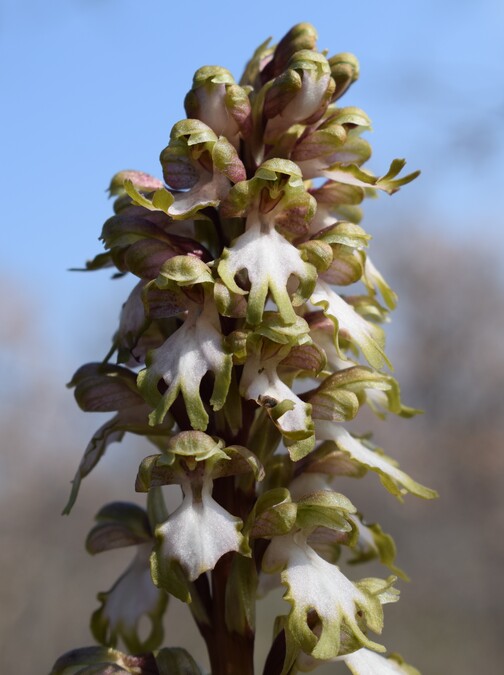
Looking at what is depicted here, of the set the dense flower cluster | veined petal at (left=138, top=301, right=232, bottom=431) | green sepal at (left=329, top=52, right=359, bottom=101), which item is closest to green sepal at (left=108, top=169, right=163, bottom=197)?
the dense flower cluster

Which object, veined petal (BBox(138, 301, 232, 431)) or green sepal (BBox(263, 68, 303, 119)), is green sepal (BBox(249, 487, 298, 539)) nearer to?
veined petal (BBox(138, 301, 232, 431))

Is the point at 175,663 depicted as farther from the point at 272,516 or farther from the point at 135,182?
the point at 135,182

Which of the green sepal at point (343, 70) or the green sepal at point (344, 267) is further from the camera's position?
the green sepal at point (343, 70)

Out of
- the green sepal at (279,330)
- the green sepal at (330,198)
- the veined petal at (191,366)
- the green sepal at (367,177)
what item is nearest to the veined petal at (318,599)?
the veined petal at (191,366)

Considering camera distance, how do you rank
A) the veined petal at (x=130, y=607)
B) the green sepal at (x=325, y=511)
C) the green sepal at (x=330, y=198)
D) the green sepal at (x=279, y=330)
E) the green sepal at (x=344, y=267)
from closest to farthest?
the green sepal at (x=279, y=330)
the green sepal at (x=325, y=511)
the green sepal at (x=344, y=267)
the green sepal at (x=330, y=198)
the veined petal at (x=130, y=607)

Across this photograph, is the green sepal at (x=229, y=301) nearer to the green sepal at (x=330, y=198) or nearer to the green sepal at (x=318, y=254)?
the green sepal at (x=318, y=254)

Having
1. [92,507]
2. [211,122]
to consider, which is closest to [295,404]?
[211,122]

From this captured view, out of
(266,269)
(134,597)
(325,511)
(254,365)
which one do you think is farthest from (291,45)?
(134,597)

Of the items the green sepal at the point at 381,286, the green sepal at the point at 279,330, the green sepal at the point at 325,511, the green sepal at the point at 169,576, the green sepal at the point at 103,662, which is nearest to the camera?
the green sepal at the point at 169,576
